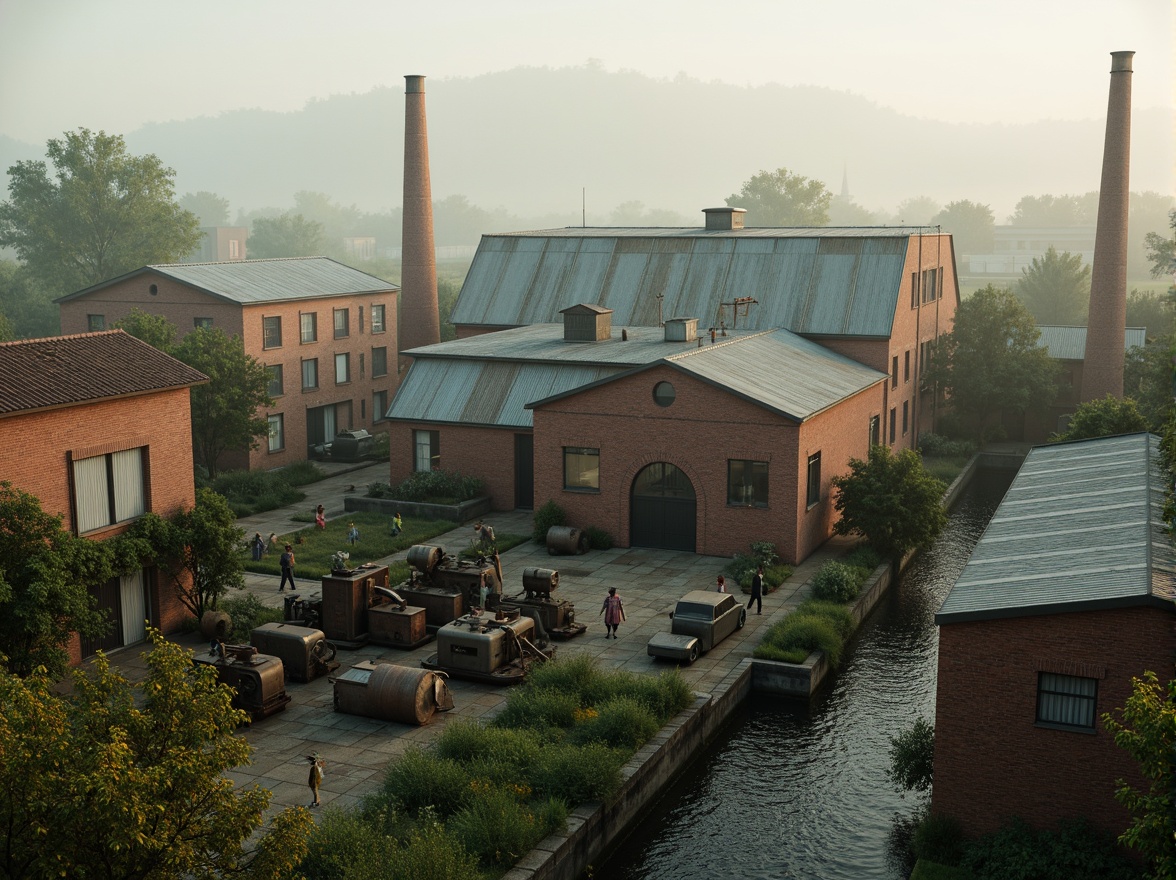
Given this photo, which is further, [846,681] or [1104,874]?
[846,681]

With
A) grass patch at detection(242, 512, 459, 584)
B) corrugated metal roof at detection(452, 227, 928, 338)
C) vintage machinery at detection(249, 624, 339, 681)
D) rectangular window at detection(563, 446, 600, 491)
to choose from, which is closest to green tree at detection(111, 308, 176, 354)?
grass patch at detection(242, 512, 459, 584)

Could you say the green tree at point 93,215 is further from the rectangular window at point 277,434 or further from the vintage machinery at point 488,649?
the vintage machinery at point 488,649

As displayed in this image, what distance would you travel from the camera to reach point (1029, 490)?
31.4 metres

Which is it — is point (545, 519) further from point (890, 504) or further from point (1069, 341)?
point (1069, 341)

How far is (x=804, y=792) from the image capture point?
2450 centimetres

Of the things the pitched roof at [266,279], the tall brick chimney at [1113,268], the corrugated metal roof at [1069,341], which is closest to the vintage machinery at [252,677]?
the pitched roof at [266,279]

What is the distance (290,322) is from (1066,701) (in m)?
47.9

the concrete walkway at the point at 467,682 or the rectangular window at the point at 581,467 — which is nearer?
the concrete walkway at the point at 467,682

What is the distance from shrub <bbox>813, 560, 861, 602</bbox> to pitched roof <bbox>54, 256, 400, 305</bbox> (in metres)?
33.4

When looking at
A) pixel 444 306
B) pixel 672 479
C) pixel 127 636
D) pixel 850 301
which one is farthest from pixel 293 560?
pixel 444 306

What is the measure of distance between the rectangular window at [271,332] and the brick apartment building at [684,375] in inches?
364

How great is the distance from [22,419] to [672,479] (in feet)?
70.3

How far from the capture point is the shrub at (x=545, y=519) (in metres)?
41.8

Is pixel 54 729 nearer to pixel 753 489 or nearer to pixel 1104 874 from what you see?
pixel 1104 874
